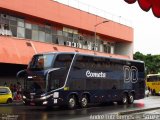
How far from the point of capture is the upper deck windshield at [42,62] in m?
25.5

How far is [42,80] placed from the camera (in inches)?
1005

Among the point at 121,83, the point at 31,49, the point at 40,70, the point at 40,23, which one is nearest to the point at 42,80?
the point at 40,70

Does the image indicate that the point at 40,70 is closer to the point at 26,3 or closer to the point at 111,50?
the point at 26,3

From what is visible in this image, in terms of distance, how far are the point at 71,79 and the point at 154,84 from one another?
3955cm

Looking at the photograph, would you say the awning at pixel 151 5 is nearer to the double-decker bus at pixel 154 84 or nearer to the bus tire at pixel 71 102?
the bus tire at pixel 71 102

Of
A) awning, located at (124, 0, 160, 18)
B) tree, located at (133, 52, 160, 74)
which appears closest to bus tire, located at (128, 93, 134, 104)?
awning, located at (124, 0, 160, 18)

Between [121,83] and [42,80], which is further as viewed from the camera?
[121,83]

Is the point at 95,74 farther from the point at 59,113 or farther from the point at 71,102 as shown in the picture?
the point at 59,113

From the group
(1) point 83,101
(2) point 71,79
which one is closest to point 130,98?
(1) point 83,101

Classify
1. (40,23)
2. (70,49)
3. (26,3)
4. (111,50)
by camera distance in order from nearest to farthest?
1. (26,3)
2. (40,23)
3. (70,49)
4. (111,50)

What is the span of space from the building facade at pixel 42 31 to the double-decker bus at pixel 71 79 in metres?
10.3

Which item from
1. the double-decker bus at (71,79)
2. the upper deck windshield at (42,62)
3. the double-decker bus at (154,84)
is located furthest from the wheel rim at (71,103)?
the double-decker bus at (154,84)

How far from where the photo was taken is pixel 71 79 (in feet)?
85.8

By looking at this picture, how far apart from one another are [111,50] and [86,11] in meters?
11.9
